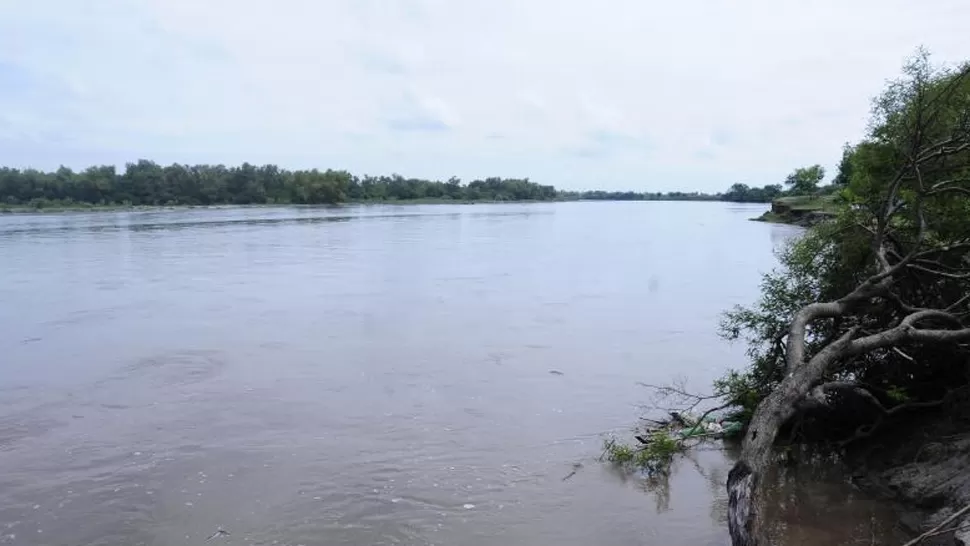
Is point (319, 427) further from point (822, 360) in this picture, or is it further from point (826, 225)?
point (826, 225)

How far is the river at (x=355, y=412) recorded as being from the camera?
841cm

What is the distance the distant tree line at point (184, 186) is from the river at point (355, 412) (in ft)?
338

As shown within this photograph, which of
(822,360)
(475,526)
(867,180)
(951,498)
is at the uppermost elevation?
(867,180)

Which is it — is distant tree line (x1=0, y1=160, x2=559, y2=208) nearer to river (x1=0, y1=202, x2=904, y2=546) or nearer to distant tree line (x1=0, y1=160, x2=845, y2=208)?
distant tree line (x1=0, y1=160, x2=845, y2=208)

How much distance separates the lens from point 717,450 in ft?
34.8

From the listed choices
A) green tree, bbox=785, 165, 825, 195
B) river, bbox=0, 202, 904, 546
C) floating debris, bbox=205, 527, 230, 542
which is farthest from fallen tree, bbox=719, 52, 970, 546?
green tree, bbox=785, 165, 825, 195

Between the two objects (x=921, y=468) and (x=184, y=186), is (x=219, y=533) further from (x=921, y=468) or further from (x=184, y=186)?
(x=184, y=186)

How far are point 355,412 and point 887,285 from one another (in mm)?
9018

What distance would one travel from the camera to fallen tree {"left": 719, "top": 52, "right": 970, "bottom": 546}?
7.24 metres

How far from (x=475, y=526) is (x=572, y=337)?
10.9 metres

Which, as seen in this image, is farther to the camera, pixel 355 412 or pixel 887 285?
pixel 355 412

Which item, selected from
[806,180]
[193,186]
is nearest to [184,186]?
[193,186]

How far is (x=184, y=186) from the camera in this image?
133m

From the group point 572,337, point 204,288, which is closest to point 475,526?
point 572,337
